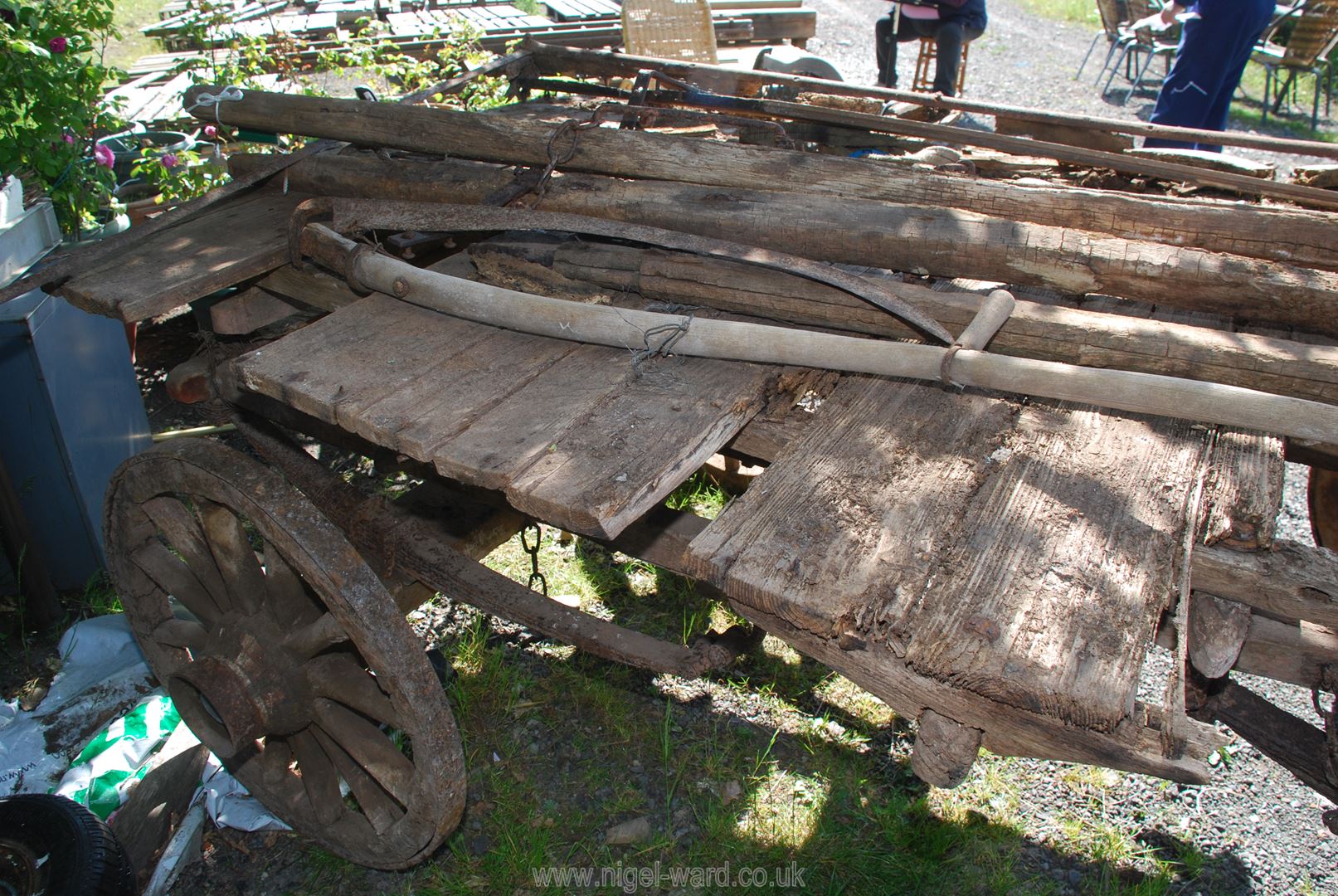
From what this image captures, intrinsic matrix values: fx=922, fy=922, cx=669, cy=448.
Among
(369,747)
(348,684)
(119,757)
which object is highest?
(348,684)

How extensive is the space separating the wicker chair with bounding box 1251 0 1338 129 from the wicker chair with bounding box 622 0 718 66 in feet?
24.0

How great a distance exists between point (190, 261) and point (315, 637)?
3.30ft

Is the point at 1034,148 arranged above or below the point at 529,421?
above

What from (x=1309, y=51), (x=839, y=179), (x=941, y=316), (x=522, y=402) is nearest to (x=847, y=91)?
(x=839, y=179)

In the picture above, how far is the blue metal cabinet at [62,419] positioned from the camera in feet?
11.1

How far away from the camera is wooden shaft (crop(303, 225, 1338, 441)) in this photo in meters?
1.51

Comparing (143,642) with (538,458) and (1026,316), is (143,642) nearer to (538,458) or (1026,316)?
(538,458)

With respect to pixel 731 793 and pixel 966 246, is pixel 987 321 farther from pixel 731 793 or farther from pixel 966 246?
pixel 731 793

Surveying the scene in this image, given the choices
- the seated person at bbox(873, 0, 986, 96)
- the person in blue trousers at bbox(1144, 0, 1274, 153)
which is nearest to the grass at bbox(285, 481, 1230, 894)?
the person in blue trousers at bbox(1144, 0, 1274, 153)

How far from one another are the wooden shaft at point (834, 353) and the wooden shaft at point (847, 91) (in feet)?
5.35

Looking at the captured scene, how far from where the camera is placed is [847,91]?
359 centimetres

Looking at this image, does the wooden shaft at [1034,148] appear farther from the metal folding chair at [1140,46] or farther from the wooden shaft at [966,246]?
the metal folding chair at [1140,46]

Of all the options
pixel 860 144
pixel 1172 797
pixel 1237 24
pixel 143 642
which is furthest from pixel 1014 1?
pixel 143 642

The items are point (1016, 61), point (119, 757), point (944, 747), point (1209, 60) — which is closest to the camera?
point (944, 747)
